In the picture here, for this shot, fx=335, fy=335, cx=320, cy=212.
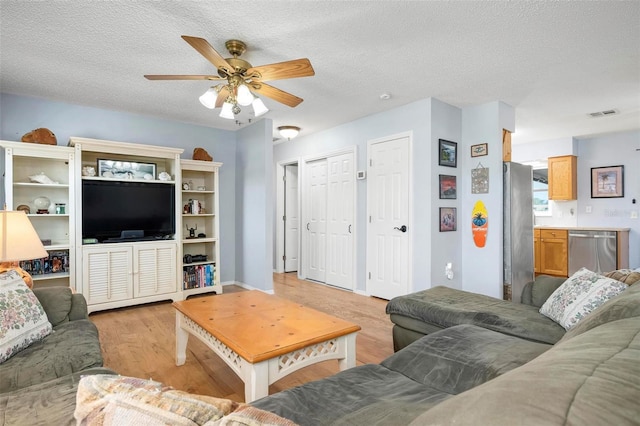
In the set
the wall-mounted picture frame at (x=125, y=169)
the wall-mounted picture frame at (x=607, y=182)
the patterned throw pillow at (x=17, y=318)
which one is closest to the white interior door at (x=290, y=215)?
the wall-mounted picture frame at (x=125, y=169)

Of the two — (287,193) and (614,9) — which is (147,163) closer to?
(287,193)

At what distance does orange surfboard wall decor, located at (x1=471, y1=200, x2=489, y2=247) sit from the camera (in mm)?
4094

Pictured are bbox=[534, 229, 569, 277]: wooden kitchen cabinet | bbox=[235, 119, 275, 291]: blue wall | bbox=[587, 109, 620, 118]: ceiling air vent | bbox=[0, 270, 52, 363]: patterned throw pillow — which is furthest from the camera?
bbox=[534, 229, 569, 277]: wooden kitchen cabinet

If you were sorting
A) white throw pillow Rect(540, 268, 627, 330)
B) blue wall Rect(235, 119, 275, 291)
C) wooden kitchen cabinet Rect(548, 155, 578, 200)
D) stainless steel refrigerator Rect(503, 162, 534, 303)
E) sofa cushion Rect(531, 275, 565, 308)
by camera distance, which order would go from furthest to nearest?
wooden kitchen cabinet Rect(548, 155, 578, 200) < blue wall Rect(235, 119, 275, 291) < stainless steel refrigerator Rect(503, 162, 534, 303) < sofa cushion Rect(531, 275, 565, 308) < white throw pillow Rect(540, 268, 627, 330)

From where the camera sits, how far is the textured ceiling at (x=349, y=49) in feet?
7.23

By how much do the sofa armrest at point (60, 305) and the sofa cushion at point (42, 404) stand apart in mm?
810

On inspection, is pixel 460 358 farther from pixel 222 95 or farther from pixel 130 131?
pixel 130 131

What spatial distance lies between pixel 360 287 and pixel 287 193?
2.51m

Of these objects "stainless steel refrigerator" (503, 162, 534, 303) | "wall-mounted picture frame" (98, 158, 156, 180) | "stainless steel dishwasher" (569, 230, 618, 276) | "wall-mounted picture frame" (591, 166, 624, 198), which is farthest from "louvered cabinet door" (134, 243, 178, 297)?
"wall-mounted picture frame" (591, 166, 624, 198)

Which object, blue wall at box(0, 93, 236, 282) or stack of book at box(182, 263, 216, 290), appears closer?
blue wall at box(0, 93, 236, 282)

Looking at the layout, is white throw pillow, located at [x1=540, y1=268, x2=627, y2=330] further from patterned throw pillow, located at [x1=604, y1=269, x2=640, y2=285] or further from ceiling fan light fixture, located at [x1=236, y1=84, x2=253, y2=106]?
ceiling fan light fixture, located at [x1=236, y1=84, x2=253, y2=106]

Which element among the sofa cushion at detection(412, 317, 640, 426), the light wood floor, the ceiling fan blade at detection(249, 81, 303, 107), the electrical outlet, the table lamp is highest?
the ceiling fan blade at detection(249, 81, 303, 107)

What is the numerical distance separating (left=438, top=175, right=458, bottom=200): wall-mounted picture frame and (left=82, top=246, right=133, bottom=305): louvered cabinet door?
12.4 ft

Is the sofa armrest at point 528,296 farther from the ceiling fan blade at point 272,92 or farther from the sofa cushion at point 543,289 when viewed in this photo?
the ceiling fan blade at point 272,92
